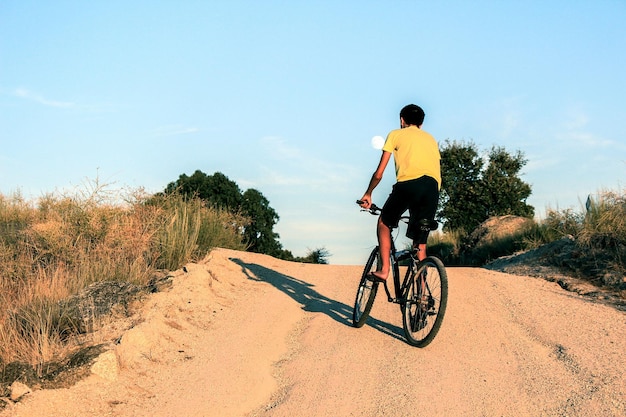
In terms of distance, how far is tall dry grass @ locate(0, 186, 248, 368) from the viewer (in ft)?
25.0

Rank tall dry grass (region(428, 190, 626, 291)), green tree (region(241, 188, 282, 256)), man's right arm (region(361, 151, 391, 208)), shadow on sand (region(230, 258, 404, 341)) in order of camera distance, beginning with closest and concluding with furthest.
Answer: man's right arm (region(361, 151, 391, 208))
shadow on sand (region(230, 258, 404, 341))
tall dry grass (region(428, 190, 626, 291))
green tree (region(241, 188, 282, 256))

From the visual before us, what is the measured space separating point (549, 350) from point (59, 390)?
17.3 feet

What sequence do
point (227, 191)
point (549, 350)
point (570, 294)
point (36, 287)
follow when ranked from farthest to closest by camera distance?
point (227, 191) < point (570, 294) < point (36, 287) < point (549, 350)

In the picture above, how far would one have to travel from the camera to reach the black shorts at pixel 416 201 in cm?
723

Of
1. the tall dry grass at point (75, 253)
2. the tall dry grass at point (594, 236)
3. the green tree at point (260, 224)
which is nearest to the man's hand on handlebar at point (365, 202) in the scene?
the tall dry grass at point (75, 253)

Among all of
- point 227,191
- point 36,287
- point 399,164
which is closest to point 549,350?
point 399,164

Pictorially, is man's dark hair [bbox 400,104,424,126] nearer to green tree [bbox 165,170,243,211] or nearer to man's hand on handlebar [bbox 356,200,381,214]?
man's hand on handlebar [bbox 356,200,381,214]

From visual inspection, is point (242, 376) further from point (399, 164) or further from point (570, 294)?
point (570, 294)

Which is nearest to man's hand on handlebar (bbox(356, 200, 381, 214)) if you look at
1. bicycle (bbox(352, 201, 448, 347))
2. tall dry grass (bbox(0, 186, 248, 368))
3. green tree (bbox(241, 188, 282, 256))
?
bicycle (bbox(352, 201, 448, 347))

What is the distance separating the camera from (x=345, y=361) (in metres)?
→ 6.90

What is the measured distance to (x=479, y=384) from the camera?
6.05 metres

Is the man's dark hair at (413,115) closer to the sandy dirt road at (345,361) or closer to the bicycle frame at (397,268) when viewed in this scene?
the bicycle frame at (397,268)

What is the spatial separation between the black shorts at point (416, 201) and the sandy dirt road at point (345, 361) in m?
1.40

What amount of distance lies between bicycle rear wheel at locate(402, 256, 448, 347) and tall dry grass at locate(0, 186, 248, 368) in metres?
3.96
